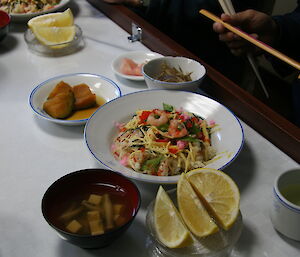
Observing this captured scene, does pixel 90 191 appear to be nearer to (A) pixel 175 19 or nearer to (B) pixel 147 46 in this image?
(B) pixel 147 46

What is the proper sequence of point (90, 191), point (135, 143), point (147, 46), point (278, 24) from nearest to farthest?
point (90, 191)
point (135, 143)
point (147, 46)
point (278, 24)

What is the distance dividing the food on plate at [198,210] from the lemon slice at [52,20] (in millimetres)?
1307

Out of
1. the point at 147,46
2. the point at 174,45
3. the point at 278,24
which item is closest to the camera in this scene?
the point at 174,45

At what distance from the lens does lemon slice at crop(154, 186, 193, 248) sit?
0.86m

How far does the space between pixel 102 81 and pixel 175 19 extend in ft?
3.38

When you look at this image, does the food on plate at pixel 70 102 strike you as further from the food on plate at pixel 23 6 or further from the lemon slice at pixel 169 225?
the food on plate at pixel 23 6

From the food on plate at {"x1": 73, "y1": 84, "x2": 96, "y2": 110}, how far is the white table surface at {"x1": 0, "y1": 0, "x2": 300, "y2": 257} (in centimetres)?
13

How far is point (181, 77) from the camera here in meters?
1.56

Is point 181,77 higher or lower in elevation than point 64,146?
higher

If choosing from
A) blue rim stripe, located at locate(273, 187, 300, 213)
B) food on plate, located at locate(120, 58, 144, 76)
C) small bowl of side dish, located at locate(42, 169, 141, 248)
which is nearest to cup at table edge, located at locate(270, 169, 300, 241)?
blue rim stripe, located at locate(273, 187, 300, 213)

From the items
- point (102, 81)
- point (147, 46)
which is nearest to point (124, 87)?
point (102, 81)

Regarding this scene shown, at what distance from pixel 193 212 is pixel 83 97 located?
0.77 meters

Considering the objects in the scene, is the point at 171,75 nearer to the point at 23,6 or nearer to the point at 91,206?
the point at 91,206

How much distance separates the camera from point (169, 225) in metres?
0.90
